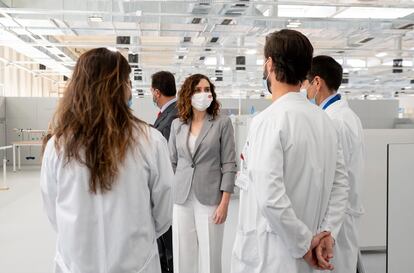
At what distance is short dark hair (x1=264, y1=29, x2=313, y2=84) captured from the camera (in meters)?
Result: 1.21

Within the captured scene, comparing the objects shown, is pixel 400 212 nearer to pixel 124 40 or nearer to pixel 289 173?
pixel 289 173

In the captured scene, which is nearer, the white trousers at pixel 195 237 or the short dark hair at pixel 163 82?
the white trousers at pixel 195 237

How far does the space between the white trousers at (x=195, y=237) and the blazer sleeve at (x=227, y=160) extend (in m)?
0.14

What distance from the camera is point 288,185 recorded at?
1.24 meters

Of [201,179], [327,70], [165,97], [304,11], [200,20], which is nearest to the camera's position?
[327,70]

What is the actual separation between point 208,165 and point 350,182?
0.71 meters

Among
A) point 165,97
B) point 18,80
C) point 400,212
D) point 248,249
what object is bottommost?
point 400,212

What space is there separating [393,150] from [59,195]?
6.02 ft

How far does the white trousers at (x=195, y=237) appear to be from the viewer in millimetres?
2100

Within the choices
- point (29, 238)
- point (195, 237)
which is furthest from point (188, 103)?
point (29, 238)

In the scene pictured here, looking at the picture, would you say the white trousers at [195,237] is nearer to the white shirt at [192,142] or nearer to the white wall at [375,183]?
the white shirt at [192,142]

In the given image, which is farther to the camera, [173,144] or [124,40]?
[124,40]

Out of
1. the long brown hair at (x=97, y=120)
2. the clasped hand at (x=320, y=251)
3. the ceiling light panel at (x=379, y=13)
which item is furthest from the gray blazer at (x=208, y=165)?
the ceiling light panel at (x=379, y=13)

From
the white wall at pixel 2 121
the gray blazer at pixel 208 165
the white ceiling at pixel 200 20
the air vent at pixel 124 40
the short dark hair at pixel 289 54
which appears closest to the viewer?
the short dark hair at pixel 289 54
